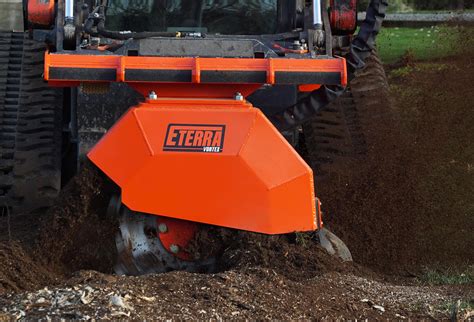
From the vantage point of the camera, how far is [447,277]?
23.4ft

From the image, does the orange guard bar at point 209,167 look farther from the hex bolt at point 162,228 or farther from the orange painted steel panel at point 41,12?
the orange painted steel panel at point 41,12

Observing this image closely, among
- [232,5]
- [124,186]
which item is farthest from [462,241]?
[124,186]

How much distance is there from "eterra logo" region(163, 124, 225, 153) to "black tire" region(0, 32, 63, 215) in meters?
1.94

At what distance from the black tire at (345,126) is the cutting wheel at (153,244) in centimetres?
191

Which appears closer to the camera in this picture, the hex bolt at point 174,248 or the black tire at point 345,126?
the hex bolt at point 174,248

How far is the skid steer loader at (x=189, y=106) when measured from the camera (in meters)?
6.20

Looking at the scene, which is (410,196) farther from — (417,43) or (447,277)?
(417,43)

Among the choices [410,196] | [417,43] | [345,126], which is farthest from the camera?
[417,43]

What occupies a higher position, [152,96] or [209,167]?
[152,96]

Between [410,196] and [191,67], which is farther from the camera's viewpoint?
[410,196]

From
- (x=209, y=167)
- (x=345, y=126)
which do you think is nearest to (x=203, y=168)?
(x=209, y=167)

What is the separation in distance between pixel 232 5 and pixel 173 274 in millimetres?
2423

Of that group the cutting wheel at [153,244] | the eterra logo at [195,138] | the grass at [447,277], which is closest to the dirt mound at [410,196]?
the grass at [447,277]

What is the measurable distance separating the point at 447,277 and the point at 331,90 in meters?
1.33
